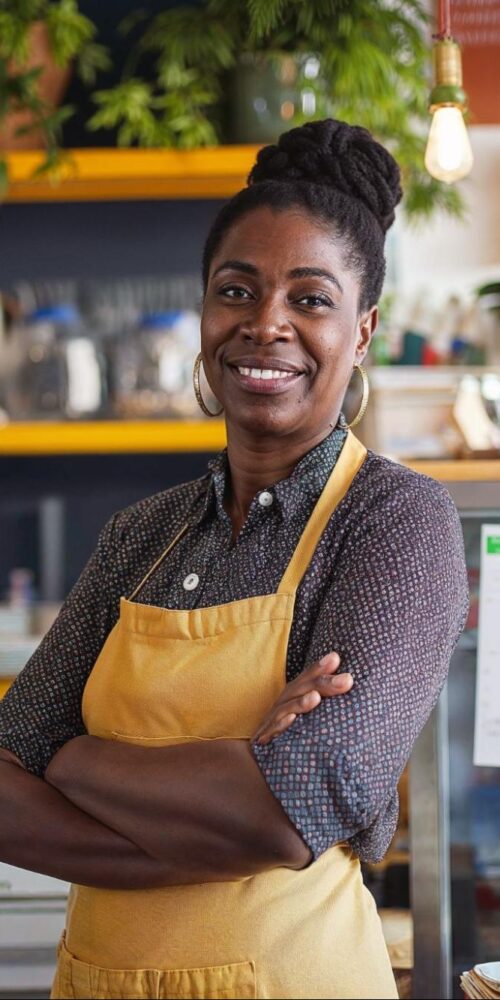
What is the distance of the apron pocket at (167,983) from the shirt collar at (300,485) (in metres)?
0.47

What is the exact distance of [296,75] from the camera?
2.56 m

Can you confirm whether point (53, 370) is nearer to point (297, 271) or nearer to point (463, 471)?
point (463, 471)

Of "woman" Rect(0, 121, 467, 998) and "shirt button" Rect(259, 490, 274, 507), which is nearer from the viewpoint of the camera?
"woman" Rect(0, 121, 467, 998)

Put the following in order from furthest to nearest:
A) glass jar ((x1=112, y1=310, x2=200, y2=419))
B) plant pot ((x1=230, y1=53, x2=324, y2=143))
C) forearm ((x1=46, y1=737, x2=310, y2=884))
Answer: glass jar ((x1=112, y1=310, x2=200, y2=419))
plant pot ((x1=230, y1=53, x2=324, y2=143))
forearm ((x1=46, y1=737, x2=310, y2=884))

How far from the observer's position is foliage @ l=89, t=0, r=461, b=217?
2139 mm

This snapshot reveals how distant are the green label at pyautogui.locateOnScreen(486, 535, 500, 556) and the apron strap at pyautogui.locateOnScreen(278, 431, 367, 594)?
1.27 feet

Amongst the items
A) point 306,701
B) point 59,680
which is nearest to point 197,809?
point 306,701

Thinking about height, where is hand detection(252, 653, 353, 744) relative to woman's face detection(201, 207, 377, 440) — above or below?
below

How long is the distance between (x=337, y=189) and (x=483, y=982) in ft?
2.90

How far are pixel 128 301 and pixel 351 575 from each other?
1966mm

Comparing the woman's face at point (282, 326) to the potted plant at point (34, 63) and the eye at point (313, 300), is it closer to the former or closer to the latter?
the eye at point (313, 300)

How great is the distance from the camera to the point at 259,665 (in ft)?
4.09

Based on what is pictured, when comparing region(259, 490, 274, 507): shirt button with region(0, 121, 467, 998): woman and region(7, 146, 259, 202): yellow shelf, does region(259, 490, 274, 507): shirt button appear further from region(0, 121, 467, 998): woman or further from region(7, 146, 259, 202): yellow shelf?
region(7, 146, 259, 202): yellow shelf

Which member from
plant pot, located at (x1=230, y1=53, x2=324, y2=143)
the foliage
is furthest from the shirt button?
plant pot, located at (x1=230, y1=53, x2=324, y2=143)
